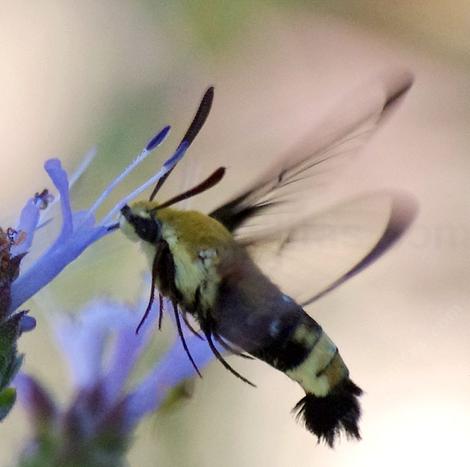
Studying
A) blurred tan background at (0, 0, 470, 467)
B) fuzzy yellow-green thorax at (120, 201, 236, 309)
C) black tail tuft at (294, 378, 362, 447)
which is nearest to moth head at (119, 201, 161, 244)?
fuzzy yellow-green thorax at (120, 201, 236, 309)

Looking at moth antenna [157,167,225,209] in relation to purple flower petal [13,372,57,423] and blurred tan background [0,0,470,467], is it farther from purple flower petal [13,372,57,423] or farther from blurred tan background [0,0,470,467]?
blurred tan background [0,0,470,467]

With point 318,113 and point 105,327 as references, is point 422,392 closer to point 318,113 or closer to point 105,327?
point 318,113

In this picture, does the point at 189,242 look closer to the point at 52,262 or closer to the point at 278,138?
the point at 52,262

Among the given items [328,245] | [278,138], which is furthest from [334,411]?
[278,138]

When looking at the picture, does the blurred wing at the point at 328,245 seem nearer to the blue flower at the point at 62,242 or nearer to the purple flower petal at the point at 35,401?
the blue flower at the point at 62,242

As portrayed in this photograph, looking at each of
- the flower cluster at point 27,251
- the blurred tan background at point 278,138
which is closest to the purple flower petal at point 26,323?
the flower cluster at point 27,251
